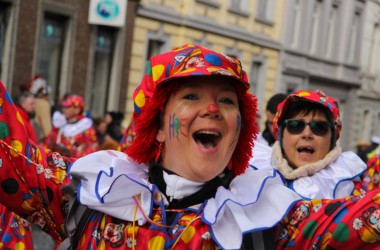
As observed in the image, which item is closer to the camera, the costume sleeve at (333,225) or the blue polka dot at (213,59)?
the costume sleeve at (333,225)

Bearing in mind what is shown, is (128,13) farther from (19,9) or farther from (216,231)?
(216,231)

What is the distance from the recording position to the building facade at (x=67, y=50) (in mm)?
14812

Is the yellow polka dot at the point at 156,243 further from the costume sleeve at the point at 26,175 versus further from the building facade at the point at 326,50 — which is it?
the building facade at the point at 326,50

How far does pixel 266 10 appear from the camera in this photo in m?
25.3

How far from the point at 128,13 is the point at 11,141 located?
50.7ft

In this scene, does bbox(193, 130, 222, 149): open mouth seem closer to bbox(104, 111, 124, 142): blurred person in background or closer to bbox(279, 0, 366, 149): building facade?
bbox(104, 111, 124, 142): blurred person in background

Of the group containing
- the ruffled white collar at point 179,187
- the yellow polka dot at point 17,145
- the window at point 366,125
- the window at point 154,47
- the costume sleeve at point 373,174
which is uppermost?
the window at point 154,47

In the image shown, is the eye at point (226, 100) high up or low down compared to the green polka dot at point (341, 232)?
up

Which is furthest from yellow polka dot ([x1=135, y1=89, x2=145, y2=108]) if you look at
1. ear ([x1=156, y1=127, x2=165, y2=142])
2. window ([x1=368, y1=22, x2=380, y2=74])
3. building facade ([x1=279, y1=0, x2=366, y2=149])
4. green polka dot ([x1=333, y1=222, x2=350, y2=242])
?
window ([x1=368, y1=22, x2=380, y2=74])

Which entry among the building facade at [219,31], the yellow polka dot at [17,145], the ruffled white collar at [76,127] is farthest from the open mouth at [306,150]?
the building facade at [219,31]

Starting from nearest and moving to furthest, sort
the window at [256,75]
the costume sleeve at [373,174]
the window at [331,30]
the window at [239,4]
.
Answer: the costume sleeve at [373,174] < the window at [239,4] < the window at [256,75] < the window at [331,30]

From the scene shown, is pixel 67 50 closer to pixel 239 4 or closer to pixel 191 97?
pixel 239 4

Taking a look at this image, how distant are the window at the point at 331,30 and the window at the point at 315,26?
1.16m

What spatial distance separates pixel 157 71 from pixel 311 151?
2.21 metres
